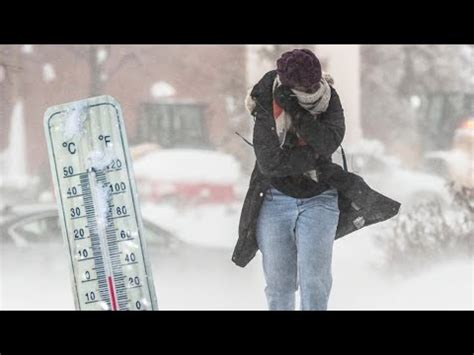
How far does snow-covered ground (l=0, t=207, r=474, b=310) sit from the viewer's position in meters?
3.81

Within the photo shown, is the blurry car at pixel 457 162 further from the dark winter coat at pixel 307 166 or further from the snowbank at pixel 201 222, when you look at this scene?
the snowbank at pixel 201 222

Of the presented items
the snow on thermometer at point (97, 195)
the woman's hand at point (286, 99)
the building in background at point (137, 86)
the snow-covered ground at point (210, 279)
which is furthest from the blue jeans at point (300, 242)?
the building in background at point (137, 86)

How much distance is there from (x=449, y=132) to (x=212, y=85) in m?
0.99

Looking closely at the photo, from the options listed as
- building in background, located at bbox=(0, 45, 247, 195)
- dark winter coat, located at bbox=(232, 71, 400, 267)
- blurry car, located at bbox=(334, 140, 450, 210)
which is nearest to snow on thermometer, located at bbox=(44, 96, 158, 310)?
dark winter coat, located at bbox=(232, 71, 400, 267)

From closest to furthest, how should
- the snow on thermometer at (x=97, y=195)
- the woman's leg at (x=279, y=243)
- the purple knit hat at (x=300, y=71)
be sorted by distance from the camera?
1. the purple knit hat at (x=300, y=71)
2. the woman's leg at (x=279, y=243)
3. the snow on thermometer at (x=97, y=195)

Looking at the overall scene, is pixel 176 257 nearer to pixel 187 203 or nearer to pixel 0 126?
pixel 187 203

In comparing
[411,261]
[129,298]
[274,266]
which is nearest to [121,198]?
[129,298]

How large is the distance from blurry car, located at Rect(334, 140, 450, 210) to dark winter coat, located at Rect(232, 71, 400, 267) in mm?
483

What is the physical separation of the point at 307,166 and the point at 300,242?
0.84ft

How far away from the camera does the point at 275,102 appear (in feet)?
10.1

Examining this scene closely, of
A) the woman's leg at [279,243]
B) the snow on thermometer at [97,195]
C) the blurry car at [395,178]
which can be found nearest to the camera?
the woman's leg at [279,243]

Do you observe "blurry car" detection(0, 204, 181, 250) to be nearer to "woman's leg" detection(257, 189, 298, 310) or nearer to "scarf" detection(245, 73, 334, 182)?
"woman's leg" detection(257, 189, 298, 310)

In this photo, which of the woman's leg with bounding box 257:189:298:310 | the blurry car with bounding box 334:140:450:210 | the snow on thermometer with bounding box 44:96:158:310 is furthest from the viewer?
the blurry car with bounding box 334:140:450:210

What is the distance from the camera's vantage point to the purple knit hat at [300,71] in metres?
3.01
